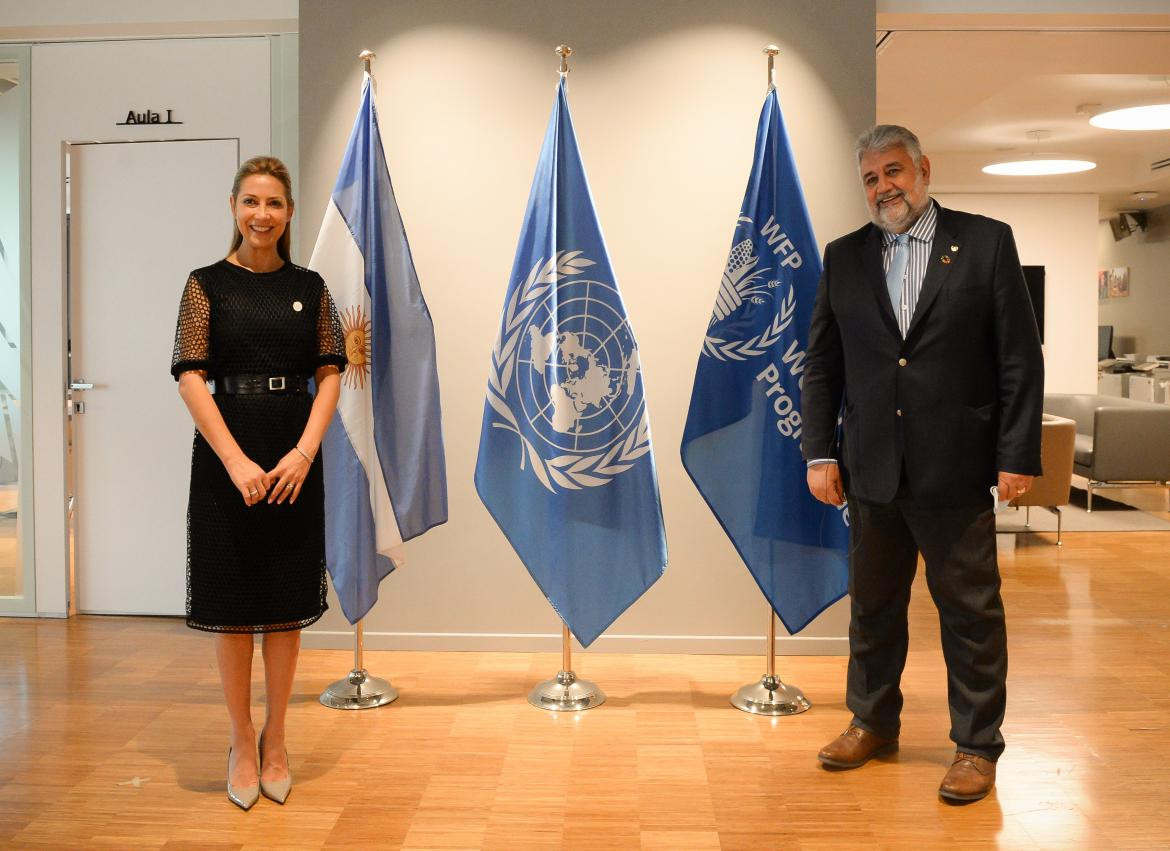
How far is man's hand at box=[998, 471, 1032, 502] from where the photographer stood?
289 cm

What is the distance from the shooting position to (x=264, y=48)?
4812 millimetres

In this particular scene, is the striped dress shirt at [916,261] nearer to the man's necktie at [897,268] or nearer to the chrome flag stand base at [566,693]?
the man's necktie at [897,268]

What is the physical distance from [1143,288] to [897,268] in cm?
1258

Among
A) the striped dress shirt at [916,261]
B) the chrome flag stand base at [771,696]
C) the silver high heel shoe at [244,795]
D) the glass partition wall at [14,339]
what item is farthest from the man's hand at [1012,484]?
the glass partition wall at [14,339]

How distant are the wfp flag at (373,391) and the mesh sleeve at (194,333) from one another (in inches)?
30.0

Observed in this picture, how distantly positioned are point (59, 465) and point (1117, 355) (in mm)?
13459

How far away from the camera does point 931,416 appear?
2.97 meters

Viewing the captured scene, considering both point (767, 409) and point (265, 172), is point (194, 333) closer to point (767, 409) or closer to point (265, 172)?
point (265, 172)

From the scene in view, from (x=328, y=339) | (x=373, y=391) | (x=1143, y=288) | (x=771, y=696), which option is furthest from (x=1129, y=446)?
(x=1143, y=288)

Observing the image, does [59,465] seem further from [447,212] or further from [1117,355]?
[1117,355]

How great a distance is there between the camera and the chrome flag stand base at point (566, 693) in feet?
12.5

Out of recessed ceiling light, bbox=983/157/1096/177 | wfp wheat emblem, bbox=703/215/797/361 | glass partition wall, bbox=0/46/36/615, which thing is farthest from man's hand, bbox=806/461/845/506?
recessed ceiling light, bbox=983/157/1096/177

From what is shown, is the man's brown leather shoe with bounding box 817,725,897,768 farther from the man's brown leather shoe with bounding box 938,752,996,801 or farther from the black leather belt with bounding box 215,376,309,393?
the black leather belt with bounding box 215,376,309,393

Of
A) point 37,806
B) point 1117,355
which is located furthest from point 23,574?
point 1117,355
